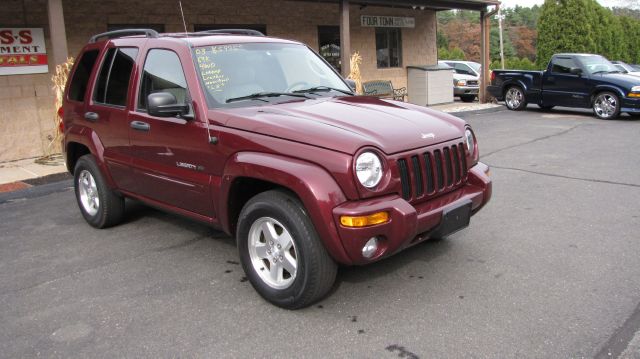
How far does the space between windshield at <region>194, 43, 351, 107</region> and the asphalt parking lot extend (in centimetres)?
138

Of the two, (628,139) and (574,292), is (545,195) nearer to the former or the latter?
(574,292)

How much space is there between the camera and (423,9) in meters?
18.4

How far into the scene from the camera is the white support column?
28.8 feet

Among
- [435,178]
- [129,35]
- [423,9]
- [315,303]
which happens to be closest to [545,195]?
[435,178]

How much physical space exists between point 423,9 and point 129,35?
14644 mm

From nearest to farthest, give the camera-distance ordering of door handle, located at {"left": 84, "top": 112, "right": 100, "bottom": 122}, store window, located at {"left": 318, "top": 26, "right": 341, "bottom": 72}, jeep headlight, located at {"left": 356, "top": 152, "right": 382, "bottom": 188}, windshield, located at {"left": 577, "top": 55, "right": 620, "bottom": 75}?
jeep headlight, located at {"left": 356, "top": 152, "right": 382, "bottom": 188}, door handle, located at {"left": 84, "top": 112, "right": 100, "bottom": 122}, windshield, located at {"left": 577, "top": 55, "right": 620, "bottom": 75}, store window, located at {"left": 318, "top": 26, "right": 341, "bottom": 72}

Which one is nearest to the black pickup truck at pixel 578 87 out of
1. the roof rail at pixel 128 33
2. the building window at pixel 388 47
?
the building window at pixel 388 47

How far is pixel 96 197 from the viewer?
5.59m

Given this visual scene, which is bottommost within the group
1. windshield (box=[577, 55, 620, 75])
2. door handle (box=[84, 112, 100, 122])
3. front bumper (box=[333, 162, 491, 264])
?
front bumper (box=[333, 162, 491, 264])

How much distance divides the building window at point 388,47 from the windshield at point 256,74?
12926mm

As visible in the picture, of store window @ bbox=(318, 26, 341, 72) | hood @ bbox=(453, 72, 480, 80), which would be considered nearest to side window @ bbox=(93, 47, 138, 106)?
store window @ bbox=(318, 26, 341, 72)

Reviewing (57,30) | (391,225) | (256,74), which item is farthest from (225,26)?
(391,225)

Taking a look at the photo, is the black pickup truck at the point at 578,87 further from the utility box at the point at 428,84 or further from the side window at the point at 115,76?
the side window at the point at 115,76

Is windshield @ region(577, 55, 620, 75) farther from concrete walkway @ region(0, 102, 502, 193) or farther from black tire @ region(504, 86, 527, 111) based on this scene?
concrete walkway @ region(0, 102, 502, 193)
